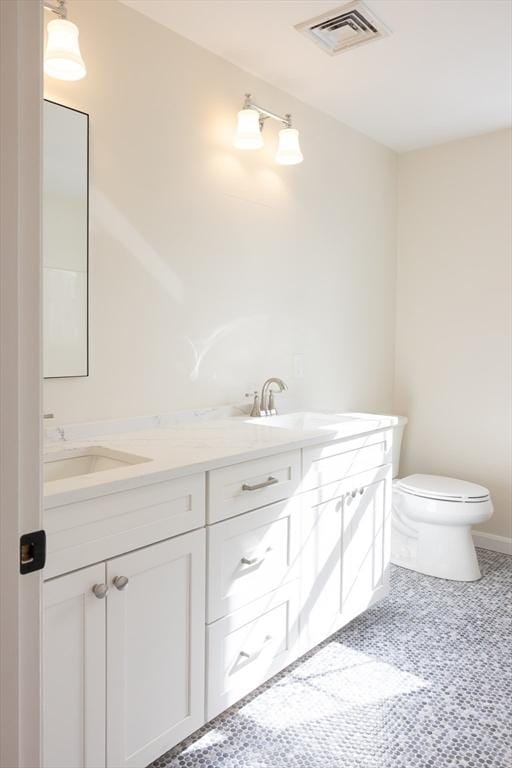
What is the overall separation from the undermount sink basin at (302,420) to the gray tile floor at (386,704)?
Answer: 0.86 metres

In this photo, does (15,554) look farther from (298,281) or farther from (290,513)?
(298,281)

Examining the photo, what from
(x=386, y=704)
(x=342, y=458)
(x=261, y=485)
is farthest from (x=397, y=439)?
(x=261, y=485)

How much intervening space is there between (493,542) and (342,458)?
1.69 metres

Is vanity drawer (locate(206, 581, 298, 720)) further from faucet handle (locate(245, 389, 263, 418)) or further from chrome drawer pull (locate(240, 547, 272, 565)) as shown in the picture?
faucet handle (locate(245, 389, 263, 418))

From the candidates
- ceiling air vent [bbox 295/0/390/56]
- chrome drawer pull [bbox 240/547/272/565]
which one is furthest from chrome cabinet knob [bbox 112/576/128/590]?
ceiling air vent [bbox 295/0/390/56]

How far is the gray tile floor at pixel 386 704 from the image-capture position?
5.32 ft

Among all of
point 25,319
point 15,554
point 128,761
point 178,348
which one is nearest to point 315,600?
point 128,761

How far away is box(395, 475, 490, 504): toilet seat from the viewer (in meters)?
2.79

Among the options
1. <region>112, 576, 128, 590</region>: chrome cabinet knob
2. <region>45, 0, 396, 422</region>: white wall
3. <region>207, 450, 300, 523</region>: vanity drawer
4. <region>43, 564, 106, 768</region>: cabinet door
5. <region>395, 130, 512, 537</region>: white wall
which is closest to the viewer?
<region>43, 564, 106, 768</region>: cabinet door

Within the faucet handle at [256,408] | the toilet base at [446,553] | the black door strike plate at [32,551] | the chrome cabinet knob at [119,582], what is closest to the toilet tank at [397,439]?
the toilet base at [446,553]

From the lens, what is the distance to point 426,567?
114 inches

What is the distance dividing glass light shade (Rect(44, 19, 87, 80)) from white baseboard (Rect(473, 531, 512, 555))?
3.08m

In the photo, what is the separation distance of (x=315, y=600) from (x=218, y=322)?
116cm

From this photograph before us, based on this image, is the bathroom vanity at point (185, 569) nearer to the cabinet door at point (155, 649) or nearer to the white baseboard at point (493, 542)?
the cabinet door at point (155, 649)
